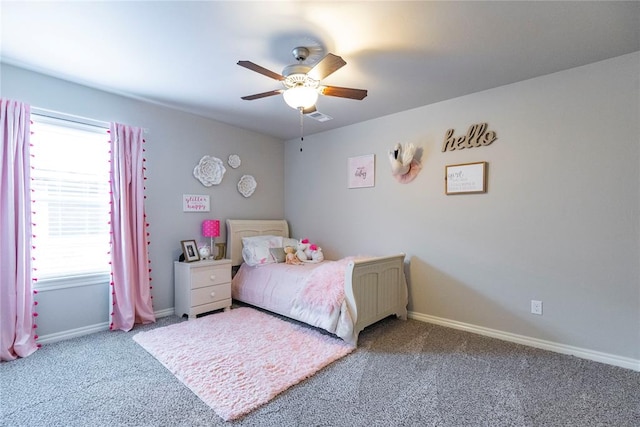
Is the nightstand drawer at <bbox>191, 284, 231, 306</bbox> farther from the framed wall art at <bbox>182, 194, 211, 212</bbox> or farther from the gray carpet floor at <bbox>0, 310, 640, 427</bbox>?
the framed wall art at <bbox>182, 194, 211, 212</bbox>

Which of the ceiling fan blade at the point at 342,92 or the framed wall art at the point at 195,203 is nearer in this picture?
the ceiling fan blade at the point at 342,92

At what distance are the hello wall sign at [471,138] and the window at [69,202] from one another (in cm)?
353

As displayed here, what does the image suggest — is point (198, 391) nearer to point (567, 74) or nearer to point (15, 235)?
point (15, 235)

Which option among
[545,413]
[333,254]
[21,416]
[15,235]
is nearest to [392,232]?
[333,254]

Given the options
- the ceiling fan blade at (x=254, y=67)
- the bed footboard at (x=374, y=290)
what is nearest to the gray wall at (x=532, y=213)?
the bed footboard at (x=374, y=290)

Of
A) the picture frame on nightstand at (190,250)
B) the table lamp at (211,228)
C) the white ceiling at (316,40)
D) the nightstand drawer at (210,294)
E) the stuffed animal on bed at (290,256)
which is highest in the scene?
the white ceiling at (316,40)

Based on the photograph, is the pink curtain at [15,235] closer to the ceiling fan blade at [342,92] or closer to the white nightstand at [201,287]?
the white nightstand at [201,287]

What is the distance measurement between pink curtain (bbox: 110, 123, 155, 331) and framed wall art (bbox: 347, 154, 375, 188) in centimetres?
244

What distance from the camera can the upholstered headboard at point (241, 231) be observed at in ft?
13.0

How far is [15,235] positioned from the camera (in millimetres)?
2479

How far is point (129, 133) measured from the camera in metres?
3.15

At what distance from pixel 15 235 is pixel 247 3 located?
2.60 metres

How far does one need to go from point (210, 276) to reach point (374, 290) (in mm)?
1863

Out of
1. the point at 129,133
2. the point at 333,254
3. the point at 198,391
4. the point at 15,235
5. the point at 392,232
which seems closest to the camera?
the point at 198,391
